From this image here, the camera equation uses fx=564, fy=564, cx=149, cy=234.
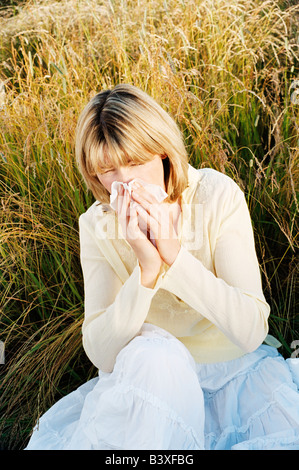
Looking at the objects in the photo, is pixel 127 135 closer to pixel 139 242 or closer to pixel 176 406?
pixel 139 242

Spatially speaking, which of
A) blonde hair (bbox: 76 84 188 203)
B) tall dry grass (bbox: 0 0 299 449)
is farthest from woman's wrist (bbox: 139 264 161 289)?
tall dry grass (bbox: 0 0 299 449)

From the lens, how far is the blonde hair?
172 cm

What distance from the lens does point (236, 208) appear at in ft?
6.16

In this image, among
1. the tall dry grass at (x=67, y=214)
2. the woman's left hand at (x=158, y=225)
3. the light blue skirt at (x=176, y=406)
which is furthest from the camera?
the tall dry grass at (x=67, y=214)

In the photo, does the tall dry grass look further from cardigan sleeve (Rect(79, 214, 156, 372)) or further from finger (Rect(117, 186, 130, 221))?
finger (Rect(117, 186, 130, 221))

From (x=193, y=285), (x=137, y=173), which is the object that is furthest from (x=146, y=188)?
(x=193, y=285)

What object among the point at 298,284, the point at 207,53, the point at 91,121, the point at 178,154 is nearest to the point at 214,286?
the point at 178,154

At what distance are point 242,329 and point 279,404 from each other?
0.24m

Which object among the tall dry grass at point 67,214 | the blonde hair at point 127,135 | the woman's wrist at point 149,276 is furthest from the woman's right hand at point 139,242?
the tall dry grass at point 67,214

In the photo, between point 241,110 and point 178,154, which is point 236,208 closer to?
point 178,154

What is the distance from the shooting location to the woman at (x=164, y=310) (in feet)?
4.91

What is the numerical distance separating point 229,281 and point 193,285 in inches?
6.6

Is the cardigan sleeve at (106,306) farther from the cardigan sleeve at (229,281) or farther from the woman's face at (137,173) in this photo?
the woman's face at (137,173)
